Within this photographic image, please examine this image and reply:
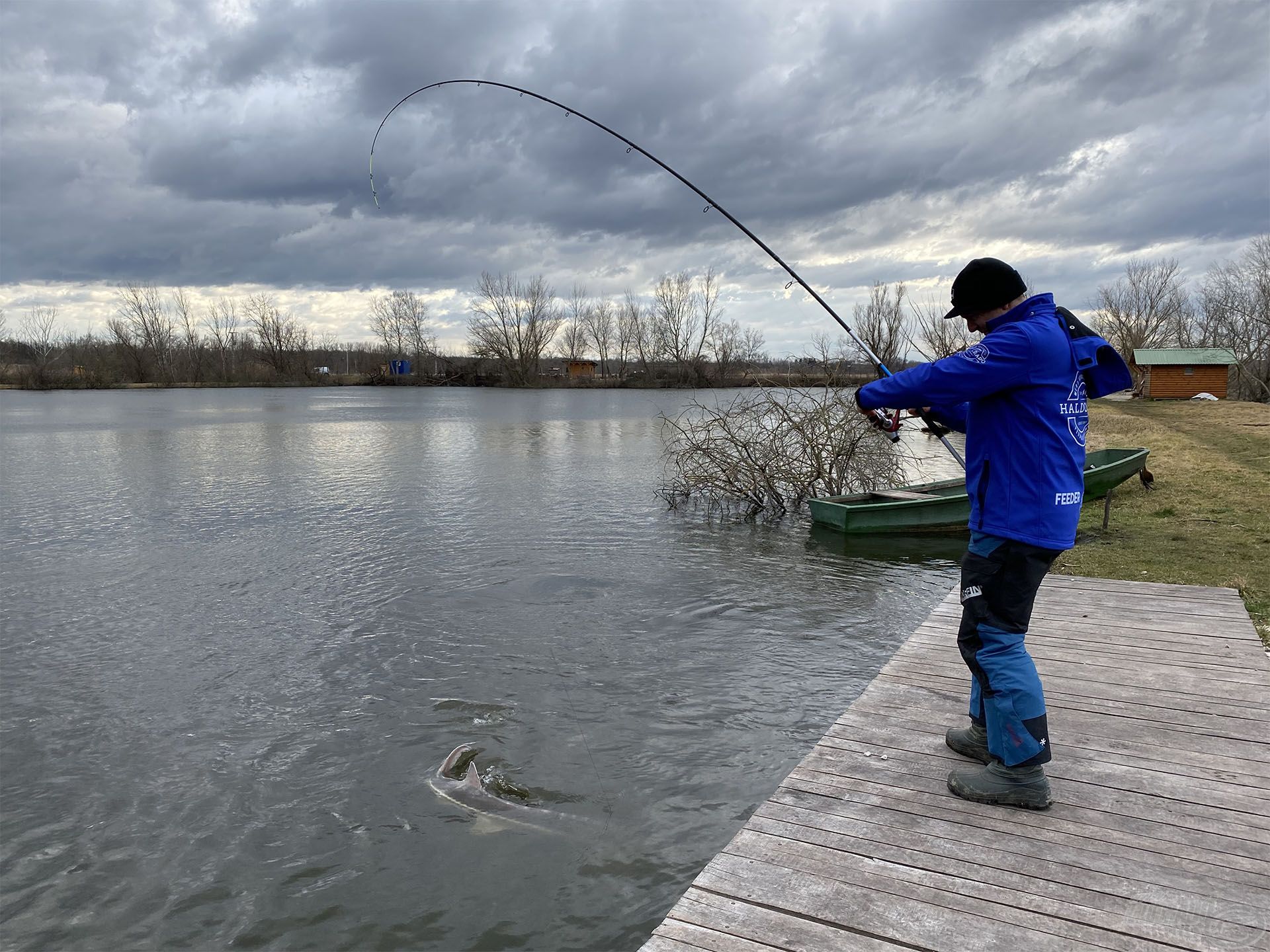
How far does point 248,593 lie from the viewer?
10.2 metres

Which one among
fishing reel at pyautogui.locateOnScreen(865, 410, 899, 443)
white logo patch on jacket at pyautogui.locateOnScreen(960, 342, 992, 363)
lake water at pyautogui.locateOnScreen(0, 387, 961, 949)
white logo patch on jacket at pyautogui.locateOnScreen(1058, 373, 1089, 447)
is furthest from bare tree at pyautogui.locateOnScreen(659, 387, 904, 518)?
white logo patch on jacket at pyautogui.locateOnScreen(960, 342, 992, 363)

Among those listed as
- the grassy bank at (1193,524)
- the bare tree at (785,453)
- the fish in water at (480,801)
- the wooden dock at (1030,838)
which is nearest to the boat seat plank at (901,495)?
the bare tree at (785,453)

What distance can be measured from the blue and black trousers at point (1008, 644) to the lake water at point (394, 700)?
79.0 inches

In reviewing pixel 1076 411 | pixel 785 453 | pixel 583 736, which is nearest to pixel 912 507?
pixel 785 453

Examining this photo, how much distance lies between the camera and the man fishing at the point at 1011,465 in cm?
322

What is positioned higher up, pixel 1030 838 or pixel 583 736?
pixel 1030 838

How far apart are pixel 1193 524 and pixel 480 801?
10812 millimetres

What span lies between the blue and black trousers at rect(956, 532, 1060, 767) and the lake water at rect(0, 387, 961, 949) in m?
2.01

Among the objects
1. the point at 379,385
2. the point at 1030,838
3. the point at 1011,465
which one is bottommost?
the point at 1030,838

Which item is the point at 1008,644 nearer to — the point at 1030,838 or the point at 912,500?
the point at 1030,838

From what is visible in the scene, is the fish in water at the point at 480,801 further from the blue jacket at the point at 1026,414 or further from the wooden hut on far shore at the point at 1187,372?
the wooden hut on far shore at the point at 1187,372

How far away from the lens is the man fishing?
127 inches

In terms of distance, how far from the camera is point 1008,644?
3.35 m

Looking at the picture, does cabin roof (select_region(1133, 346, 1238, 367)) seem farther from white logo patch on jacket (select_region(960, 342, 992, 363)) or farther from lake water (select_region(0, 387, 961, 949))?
white logo patch on jacket (select_region(960, 342, 992, 363))
